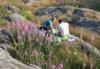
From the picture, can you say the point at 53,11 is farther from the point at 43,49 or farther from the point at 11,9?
the point at 43,49

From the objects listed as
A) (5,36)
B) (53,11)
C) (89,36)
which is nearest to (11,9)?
(53,11)

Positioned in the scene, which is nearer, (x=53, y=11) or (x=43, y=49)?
(x=43, y=49)

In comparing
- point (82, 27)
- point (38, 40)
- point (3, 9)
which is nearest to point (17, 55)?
point (38, 40)

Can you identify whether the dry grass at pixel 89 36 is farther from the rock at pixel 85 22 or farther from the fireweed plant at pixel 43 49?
the fireweed plant at pixel 43 49

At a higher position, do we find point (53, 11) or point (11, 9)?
point (11, 9)

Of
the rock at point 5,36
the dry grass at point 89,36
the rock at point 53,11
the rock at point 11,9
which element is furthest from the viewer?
the rock at point 53,11

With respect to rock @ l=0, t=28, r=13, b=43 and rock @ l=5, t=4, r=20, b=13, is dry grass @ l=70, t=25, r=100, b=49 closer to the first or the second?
rock @ l=0, t=28, r=13, b=43

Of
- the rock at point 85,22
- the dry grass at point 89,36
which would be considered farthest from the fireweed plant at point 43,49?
the rock at point 85,22

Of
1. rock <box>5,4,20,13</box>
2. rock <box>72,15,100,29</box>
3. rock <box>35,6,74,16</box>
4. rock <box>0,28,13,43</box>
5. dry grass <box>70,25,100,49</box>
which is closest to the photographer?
rock <box>0,28,13,43</box>

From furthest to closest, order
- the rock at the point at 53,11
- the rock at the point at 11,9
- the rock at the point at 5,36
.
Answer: the rock at the point at 53,11, the rock at the point at 11,9, the rock at the point at 5,36

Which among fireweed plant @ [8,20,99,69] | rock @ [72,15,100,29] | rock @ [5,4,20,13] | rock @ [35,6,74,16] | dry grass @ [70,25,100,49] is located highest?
fireweed plant @ [8,20,99,69]

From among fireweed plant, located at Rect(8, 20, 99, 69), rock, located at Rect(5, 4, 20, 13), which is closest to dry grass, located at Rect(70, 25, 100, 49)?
fireweed plant, located at Rect(8, 20, 99, 69)

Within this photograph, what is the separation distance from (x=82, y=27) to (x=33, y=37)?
8253 mm

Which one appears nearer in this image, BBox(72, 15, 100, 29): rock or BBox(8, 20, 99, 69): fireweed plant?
BBox(8, 20, 99, 69): fireweed plant
